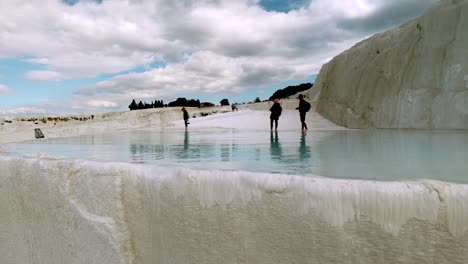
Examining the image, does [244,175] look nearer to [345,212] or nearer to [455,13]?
[345,212]

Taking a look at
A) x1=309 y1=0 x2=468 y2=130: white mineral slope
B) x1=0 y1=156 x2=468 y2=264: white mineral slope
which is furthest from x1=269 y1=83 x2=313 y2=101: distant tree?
x1=0 y1=156 x2=468 y2=264: white mineral slope

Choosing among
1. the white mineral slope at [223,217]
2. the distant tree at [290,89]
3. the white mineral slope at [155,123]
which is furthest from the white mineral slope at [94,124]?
the distant tree at [290,89]

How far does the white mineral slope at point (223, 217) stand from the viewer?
177cm

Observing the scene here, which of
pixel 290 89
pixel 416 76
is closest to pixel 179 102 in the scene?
pixel 290 89


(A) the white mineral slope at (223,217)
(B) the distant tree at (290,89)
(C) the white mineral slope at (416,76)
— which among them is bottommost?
(A) the white mineral slope at (223,217)

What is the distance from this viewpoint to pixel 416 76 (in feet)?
34.2

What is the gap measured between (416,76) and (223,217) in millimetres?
10429

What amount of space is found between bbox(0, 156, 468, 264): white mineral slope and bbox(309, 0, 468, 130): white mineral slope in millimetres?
8460

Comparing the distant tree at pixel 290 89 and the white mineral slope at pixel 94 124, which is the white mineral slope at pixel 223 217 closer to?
the white mineral slope at pixel 94 124

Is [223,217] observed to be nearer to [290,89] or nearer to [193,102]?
[290,89]

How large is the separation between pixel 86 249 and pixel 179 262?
1.06 m

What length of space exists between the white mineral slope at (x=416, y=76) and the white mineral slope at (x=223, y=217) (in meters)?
8.46

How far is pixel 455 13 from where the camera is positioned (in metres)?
9.31

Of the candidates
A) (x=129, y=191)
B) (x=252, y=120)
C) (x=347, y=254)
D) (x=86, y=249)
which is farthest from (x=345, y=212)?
(x=252, y=120)
